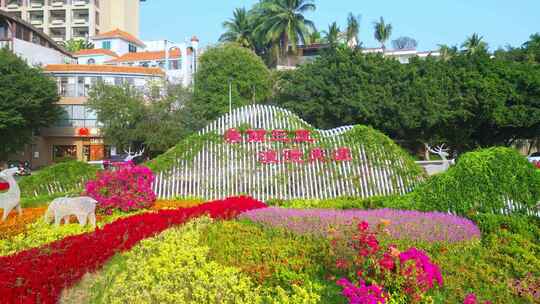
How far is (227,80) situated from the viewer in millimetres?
31406

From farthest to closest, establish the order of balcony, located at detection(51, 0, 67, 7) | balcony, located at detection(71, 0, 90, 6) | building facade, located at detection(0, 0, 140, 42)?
balcony, located at detection(51, 0, 67, 7) → building facade, located at detection(0, 0, 140, 42) → balcony, located at detection(71, 0, 90, 6)

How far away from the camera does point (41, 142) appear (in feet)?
115

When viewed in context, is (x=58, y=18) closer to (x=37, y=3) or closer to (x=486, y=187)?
(x=37, y=3)

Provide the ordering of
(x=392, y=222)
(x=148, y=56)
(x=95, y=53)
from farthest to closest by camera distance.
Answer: (x=95, y=53), (x=148, y=56), (x=392, y=222)

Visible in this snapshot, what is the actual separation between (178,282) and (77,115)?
33646mm

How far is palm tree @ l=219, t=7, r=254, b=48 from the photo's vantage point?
4309 cm

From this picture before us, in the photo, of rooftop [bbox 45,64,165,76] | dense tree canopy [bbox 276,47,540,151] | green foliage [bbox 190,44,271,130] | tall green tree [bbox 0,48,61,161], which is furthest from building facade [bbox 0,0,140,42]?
dense tree canopy [bbox 276,47,540,151]

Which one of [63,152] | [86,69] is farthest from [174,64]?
[63,152]

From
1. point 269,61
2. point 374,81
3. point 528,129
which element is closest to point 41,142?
point 269,61

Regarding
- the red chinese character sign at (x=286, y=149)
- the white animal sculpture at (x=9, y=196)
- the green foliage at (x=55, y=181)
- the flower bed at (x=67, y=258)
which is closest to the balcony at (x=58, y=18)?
the green foliage at (x=55, y=181)

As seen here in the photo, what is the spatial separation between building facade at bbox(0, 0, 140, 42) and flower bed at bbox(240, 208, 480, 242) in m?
50.4

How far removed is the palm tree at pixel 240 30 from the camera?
43094 mm

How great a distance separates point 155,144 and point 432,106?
628 inches

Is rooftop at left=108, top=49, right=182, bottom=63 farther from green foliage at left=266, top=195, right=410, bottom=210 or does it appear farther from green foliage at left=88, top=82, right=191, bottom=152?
green foliage at left=266, top=195, right=410, bottom=210
